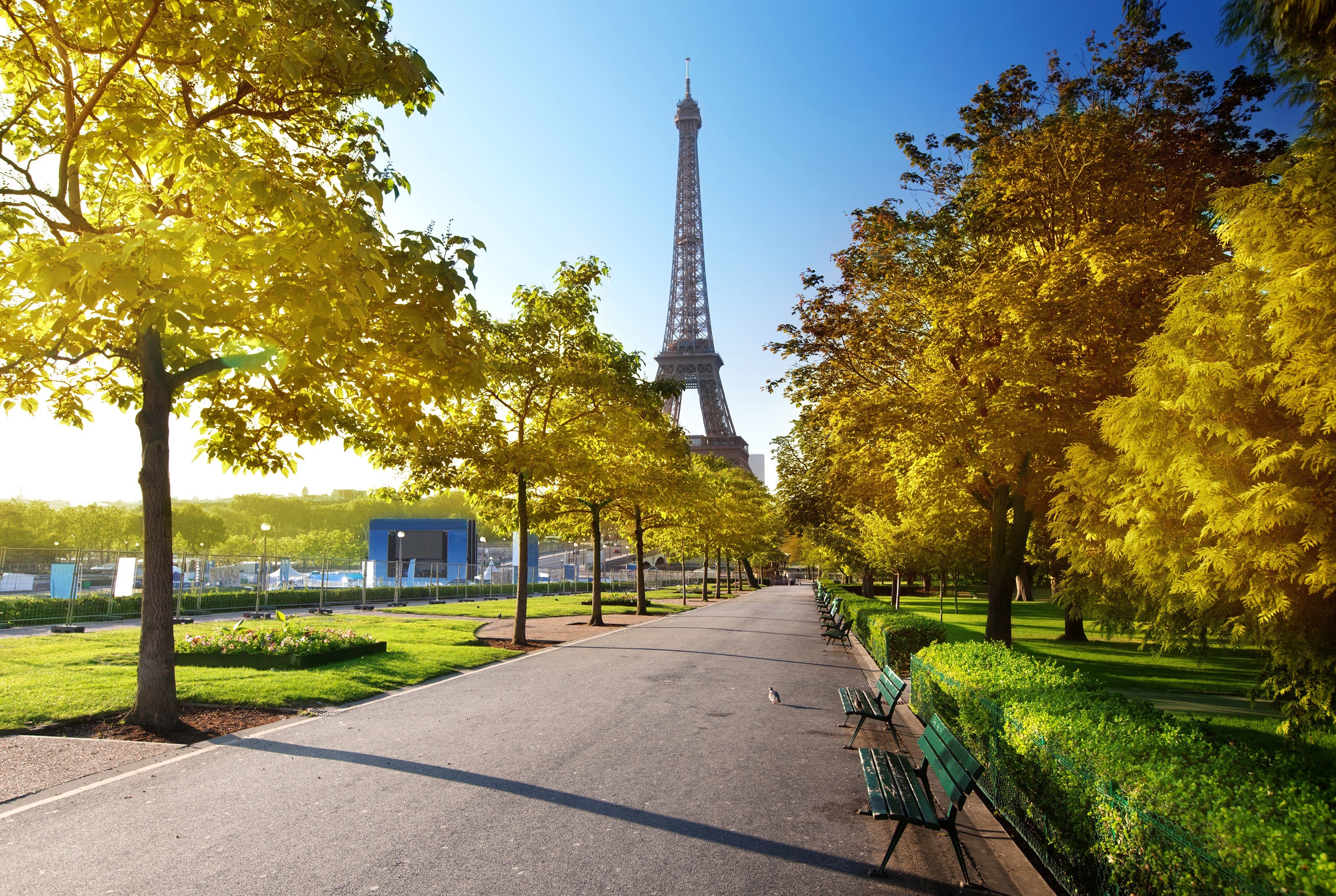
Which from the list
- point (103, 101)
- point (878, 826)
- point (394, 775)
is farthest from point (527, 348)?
point (878, 826)

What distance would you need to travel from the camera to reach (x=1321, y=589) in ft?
24.9

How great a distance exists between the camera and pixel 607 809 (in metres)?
5.90

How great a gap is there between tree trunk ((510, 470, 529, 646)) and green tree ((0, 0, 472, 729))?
28.0ft

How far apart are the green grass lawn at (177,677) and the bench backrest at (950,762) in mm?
7819

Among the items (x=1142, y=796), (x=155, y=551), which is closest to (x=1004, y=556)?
(x=1142, y=796)

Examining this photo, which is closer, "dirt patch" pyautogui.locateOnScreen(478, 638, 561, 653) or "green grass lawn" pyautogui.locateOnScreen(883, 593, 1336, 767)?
"green grass lawn" pyautogui.locateOnScreen(883, 593, 1336, 767)

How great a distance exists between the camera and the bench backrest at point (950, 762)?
468 cm

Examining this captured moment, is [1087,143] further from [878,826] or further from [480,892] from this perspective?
[480,892]

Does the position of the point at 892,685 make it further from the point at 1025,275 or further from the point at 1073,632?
the point at 1073,632

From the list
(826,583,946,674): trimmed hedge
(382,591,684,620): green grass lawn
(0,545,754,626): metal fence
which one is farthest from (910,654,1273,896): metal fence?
(382,591,684,620): green grass lawn

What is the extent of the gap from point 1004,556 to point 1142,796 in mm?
14040

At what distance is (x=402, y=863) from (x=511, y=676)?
819 centimetres

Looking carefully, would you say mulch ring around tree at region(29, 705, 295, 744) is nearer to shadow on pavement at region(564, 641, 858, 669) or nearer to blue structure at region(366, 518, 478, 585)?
shadow on pavement at region(564, 641, 858, 669)

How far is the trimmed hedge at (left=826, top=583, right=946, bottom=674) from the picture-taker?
12.5 meters
